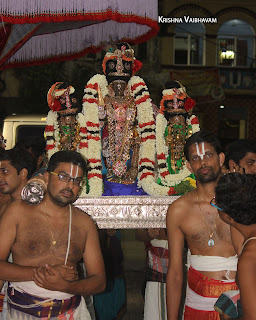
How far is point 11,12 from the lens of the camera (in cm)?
333

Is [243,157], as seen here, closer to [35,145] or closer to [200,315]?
[200,315]

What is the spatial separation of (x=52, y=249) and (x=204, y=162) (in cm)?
128

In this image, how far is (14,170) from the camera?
3.55 m

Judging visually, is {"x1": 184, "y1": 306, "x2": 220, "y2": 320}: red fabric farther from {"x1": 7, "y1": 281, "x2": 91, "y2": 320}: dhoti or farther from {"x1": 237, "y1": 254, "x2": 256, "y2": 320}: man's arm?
{"x1": 237, "y1": 254, "x2": 256, "y2": 320}: man's arm

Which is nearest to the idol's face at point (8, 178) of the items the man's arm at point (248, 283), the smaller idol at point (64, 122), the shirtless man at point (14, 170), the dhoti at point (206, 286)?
the shirtless man at point (14, 170)

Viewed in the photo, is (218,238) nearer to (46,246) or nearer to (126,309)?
(46,246)

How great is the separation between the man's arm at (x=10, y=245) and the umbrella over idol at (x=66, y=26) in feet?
4.70

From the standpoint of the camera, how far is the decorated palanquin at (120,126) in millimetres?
4602

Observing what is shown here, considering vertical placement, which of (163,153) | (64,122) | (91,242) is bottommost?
(91,242)

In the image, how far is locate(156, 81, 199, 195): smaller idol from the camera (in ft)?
14.9

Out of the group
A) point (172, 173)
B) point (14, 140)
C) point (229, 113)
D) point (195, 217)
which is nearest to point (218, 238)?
point (195, 217)

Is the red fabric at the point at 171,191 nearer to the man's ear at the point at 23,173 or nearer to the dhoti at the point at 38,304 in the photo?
the man's ear at the point at 23,173

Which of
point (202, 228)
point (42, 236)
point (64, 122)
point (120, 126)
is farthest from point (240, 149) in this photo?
point (42, 236)

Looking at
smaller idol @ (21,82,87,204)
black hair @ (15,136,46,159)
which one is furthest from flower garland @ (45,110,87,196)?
black hair @ (15,136,46,159)
